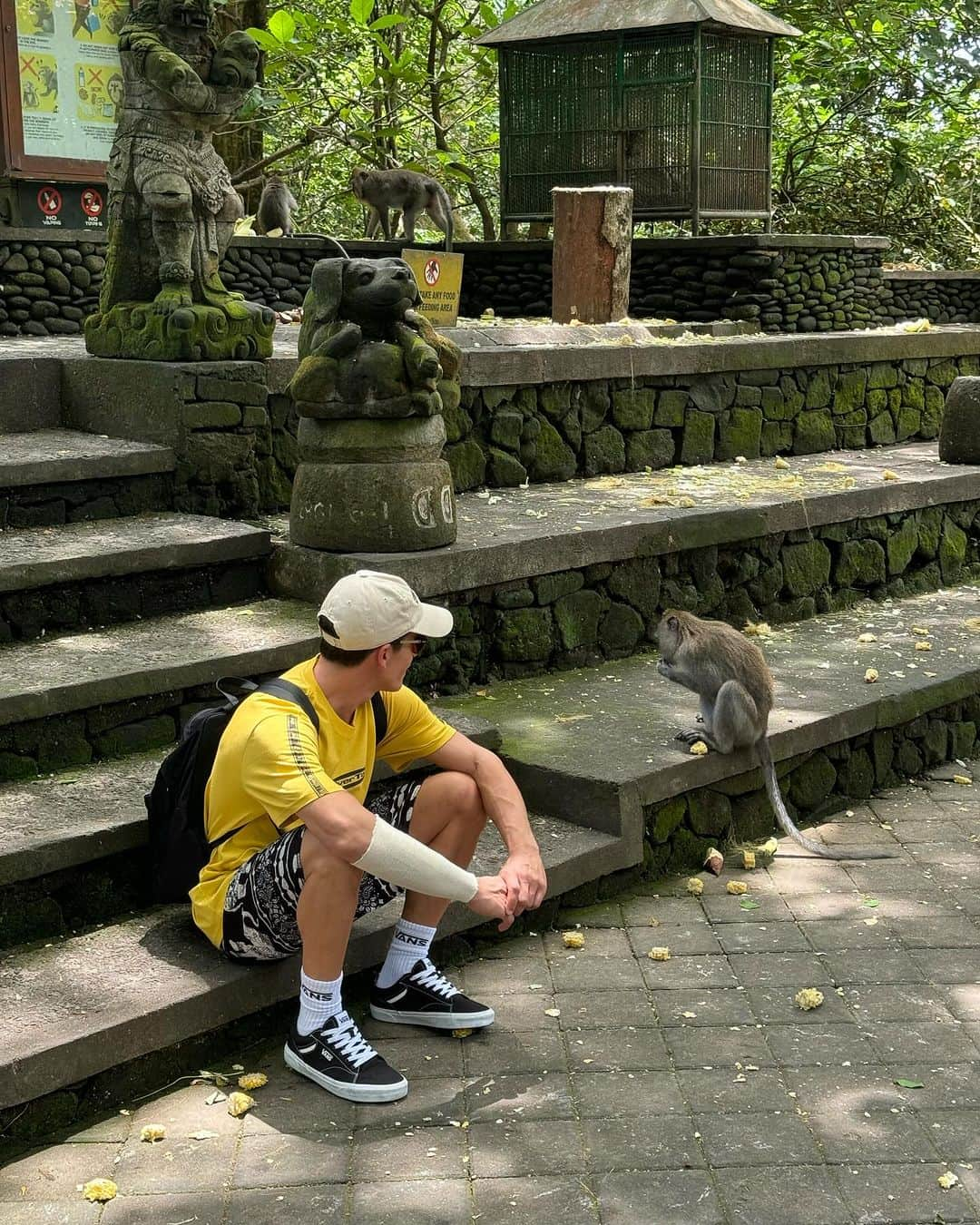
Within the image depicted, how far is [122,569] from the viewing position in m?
5.08

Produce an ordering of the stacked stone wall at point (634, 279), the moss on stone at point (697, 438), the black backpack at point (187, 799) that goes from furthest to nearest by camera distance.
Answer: the stacked stone wall at point (634, 279)
the moss on stone at point (697, 438)
the black backpack at point (187, 799)

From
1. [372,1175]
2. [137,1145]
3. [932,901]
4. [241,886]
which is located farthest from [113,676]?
[932,901]

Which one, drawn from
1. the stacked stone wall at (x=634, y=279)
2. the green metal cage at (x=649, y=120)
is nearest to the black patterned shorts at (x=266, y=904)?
the stacked stone wall at (x=634, y=279)

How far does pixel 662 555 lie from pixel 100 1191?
406 centimetres

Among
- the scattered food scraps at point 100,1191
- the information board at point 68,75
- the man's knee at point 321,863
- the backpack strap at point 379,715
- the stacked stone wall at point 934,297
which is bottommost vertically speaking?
the scattered food scraps at point 100,1191

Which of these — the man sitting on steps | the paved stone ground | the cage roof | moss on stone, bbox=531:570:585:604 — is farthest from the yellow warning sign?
the man sitting on steps

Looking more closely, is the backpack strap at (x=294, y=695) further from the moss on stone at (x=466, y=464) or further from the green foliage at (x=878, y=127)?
the green foliage at (x=878, y=127)

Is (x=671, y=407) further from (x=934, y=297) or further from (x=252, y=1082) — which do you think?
(x=934, y=297)

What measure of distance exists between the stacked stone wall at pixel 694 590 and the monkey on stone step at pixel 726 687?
0.84 metres

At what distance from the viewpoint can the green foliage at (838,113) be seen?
1359 cm

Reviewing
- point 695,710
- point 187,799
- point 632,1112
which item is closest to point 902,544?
point 695,710

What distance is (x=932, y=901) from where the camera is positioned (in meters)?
4.75

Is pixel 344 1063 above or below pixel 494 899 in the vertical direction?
below

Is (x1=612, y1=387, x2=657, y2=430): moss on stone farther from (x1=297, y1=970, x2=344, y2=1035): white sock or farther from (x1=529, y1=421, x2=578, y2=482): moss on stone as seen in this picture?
(x1=297, y1=970, x2=344, y2=1035): white sock
